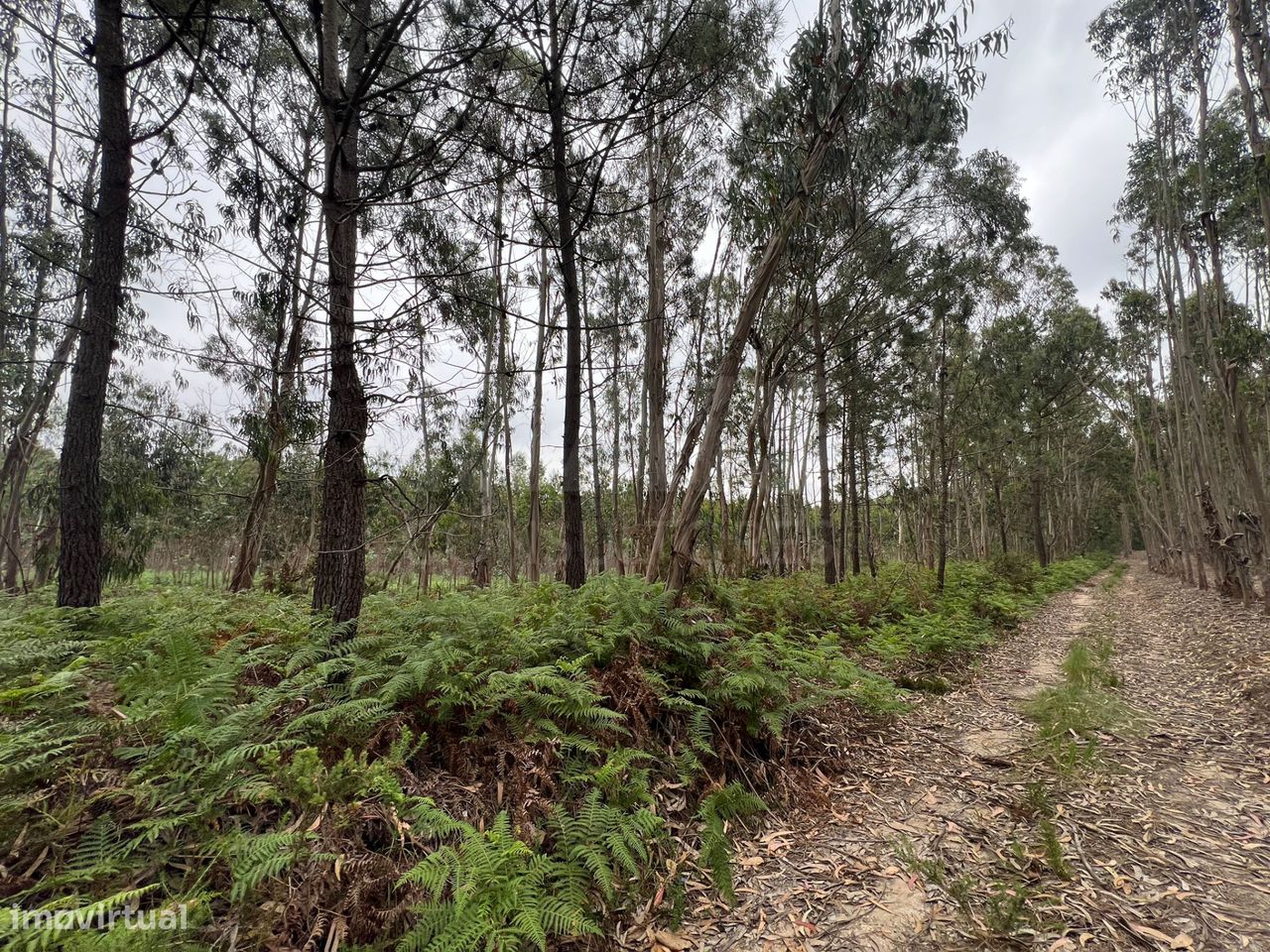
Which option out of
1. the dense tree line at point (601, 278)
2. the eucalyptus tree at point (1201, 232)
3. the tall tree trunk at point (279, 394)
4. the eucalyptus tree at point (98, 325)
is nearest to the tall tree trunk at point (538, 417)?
the dense tree line at point (601, 278)

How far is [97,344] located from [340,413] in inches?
106

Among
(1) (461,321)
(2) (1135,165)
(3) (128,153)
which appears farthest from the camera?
(2) (1135,165)

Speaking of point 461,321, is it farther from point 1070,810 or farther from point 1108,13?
point 1108,13

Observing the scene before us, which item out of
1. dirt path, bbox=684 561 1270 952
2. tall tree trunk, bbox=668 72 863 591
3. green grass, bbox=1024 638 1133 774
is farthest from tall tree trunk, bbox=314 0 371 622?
green grass, bbox=1024 638 1133 774

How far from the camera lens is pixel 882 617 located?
25.4 feet

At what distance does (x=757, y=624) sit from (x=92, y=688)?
17.7ft

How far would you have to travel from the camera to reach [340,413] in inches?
136

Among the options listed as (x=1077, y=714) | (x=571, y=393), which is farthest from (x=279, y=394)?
(x=1077, y=714)

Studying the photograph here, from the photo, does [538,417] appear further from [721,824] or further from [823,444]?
[721,824]

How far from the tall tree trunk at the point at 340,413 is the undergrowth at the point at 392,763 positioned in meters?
0.42

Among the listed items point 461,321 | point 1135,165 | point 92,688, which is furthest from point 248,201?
point 1135,165

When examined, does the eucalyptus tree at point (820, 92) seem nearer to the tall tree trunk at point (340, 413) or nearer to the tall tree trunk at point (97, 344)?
the tall tree trunk at point (340, 413)

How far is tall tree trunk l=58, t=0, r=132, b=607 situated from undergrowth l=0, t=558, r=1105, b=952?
51cm

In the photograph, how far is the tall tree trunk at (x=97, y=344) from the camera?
4.15 meters
